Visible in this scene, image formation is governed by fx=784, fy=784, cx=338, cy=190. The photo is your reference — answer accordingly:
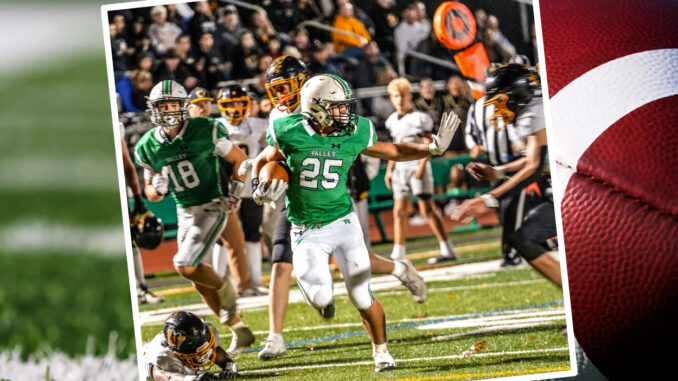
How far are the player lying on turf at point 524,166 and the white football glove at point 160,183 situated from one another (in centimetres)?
74

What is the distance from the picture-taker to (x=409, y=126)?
1.96 metres

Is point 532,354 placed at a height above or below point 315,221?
below

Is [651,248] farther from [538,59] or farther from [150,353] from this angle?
[150,353]

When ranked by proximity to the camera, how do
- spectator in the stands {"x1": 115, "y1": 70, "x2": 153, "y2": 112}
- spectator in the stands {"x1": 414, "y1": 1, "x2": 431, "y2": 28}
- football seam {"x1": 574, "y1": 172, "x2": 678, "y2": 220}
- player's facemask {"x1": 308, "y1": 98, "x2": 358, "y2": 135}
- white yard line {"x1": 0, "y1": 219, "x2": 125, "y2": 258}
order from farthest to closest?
1. white yard line {"x1": 0, "y1": 219, "x2": 125, "y2": 258}
2. spectator in the stands {"x1": 414, "y1": 1, "x2": 431, "y2": 28}
3. spectator in the stands {"x1": 115, "y1": 70, "x2": 153, "y2": 112}
4. player's facemask {"x1": 308, "y1": 98, "x2": 358, "y2": 135}
5. football seam {"x1": 574, "y1": 172, "x2": 678, "y2": 220}

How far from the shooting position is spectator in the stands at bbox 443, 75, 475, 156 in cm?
194

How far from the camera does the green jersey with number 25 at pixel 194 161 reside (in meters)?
1.94

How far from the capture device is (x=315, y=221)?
186cm

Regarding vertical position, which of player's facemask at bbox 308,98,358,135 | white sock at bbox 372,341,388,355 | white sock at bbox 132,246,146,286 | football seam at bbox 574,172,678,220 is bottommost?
white sock at bbox 372,341,388,355

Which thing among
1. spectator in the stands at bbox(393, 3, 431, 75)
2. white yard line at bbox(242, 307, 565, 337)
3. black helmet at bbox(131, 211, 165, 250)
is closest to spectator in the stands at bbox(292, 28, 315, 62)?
spectator in the stands at bbox(393, 3, 431, 75)

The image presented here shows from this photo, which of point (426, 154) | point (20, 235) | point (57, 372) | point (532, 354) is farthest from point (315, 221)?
point (20, 235)

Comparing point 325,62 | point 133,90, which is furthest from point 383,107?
point 133,90

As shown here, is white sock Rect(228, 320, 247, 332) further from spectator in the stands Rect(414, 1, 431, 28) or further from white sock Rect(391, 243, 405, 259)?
spectator in the stands Rect(414, 1, 431, 28)

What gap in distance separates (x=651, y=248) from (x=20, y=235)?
11.0ft

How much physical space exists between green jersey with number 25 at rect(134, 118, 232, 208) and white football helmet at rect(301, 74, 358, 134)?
0.26m
